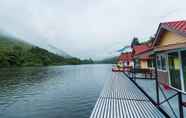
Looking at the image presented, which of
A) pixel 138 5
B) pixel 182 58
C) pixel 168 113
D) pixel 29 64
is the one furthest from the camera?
pixel 29 64

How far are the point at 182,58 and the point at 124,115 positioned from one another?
4.61m

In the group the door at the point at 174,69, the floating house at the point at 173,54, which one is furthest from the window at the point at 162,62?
the door at the point at 174,69

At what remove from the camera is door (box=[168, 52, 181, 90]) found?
975 cm

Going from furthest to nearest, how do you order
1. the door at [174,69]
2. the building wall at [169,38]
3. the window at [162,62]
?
the window at [162,62] → the door at [174,69] → the building wall at [169,38]

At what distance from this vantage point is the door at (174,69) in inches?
384

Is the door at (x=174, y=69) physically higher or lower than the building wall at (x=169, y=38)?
lower

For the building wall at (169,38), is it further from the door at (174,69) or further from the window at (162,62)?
the window at (162,62)

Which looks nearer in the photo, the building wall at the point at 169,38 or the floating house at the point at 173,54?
the floating house at the point at 173,54

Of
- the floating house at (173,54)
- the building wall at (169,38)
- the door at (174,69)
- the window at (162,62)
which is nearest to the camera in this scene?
the floating house at (173,54)

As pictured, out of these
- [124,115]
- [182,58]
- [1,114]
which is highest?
[182,58]

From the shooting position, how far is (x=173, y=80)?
10.8 m

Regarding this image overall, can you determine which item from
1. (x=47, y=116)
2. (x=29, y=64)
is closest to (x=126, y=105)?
(x=47, y=116)

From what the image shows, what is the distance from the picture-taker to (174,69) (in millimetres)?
10445

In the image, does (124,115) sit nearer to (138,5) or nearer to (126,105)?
(126,105)
